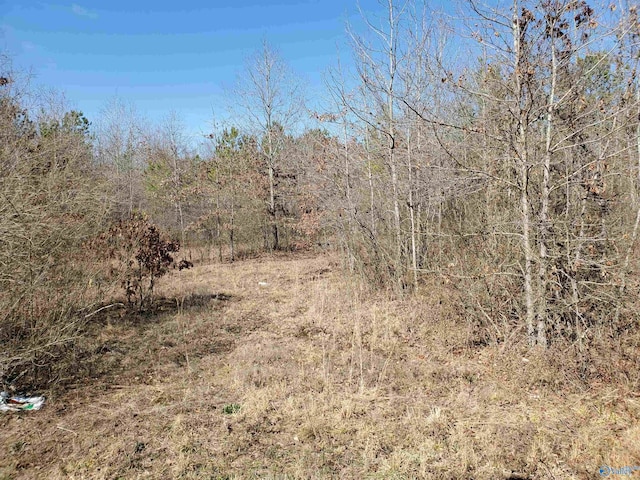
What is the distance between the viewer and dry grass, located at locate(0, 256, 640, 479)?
3113 mm

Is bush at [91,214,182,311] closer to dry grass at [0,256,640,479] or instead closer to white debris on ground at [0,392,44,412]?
dry grass at [0,256,640,479]

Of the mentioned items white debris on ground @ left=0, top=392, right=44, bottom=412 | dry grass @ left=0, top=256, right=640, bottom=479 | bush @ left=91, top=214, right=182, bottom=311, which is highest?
bush @ left=91, top=214, right=182, bottom=311

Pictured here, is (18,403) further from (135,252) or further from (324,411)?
(135,252)

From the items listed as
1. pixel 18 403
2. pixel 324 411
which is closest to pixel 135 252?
pixel 18 403

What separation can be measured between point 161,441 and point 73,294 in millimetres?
2583

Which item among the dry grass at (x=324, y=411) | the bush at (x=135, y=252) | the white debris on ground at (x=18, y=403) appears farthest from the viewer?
the bush at (x=135, y=252)

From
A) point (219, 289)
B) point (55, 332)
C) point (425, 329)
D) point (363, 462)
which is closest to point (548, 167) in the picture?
point (425, 329)

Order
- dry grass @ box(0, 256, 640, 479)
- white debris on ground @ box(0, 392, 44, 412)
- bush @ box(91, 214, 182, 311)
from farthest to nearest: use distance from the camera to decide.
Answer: bush @ box(91, 214, 182, 311), white debris on ground @ box(0, 392, 44, 412), dry grass @ box(0, 256, 640, 479)

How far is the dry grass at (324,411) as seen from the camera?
311 cm

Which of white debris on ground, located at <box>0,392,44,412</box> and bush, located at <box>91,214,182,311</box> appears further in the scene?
bush, located at <box>91,214,182,311</box>

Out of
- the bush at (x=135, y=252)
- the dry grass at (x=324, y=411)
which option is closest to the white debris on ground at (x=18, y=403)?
the dry grass at (x=324, y=411)

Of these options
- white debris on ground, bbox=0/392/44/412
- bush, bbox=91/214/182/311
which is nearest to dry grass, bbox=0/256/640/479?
white debris on ground, bbox=0/392/44/412

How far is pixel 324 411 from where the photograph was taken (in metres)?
3.95

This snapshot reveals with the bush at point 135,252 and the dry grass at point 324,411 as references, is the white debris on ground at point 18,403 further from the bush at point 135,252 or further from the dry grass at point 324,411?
the bush at point 135,252
